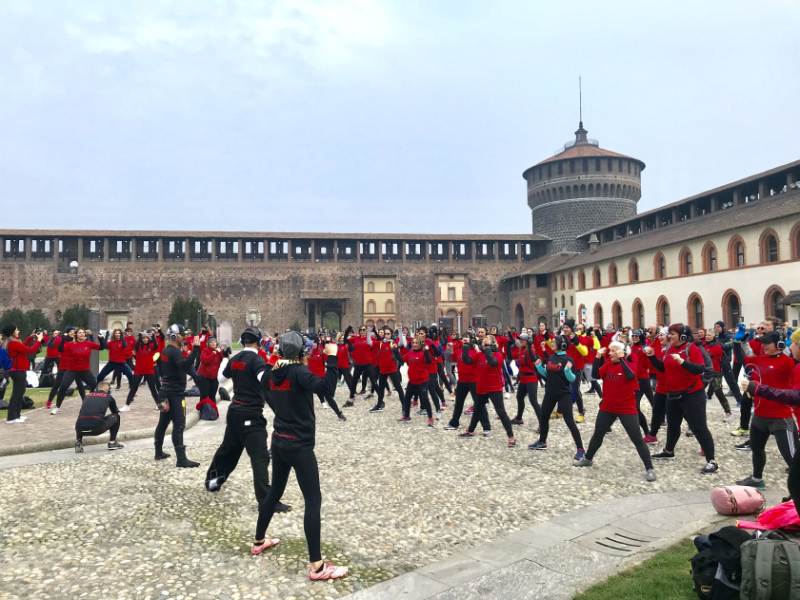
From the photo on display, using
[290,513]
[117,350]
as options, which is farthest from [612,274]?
[290,513]

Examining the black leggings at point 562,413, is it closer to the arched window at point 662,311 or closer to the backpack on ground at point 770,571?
the backpack on ground at point 770,571

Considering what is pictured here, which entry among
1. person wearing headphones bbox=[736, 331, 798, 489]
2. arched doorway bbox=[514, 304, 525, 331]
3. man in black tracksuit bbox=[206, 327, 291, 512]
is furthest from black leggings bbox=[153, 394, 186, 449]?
arched doorway bbox=[514, 304, 525, 331]

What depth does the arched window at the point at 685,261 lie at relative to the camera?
1417 inches

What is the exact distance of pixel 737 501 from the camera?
17.4ft

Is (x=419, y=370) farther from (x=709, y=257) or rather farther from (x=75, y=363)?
(x=709, y=257)

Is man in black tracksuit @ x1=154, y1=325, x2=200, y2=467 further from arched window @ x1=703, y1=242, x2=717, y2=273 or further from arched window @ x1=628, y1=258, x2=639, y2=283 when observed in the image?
arched window @ x1=628, y1=258, x2=639, y2=283

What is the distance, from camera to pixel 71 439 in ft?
29.2

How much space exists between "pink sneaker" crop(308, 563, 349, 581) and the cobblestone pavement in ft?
0.18

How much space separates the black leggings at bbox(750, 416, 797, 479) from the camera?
609 cm

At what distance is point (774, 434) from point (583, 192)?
190 feet

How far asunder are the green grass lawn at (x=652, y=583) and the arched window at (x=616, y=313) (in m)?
40.5

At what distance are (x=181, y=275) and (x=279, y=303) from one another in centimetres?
880

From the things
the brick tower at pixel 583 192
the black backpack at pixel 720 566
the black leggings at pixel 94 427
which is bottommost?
the black backpack at pixel 720 566

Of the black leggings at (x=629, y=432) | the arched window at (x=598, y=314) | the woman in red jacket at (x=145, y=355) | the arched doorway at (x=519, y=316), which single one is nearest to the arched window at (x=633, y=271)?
the arched window at (x=598, y=314)
